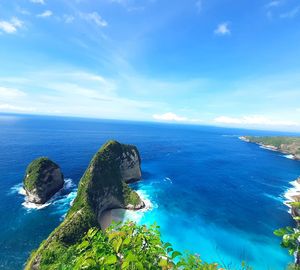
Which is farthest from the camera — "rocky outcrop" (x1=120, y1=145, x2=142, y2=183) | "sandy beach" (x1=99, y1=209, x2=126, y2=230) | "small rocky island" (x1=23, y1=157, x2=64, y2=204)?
"rocky outcrop" (x1=120, y1=145, x2=142, y2=183)

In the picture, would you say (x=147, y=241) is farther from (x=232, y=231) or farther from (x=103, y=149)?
(x=103, y=149)

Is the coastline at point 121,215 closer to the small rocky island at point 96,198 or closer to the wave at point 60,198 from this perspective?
the small rocky island at point 96,198

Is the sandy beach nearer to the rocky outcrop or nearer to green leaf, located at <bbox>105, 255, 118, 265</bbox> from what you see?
the rocky outcrop

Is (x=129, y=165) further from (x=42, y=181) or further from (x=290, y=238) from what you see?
(x=290, y=238)

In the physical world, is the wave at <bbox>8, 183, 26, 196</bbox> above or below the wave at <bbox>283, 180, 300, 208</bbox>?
below

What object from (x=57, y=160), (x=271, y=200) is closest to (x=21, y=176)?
(x=57, y=160)

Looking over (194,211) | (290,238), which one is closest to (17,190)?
(194,211)

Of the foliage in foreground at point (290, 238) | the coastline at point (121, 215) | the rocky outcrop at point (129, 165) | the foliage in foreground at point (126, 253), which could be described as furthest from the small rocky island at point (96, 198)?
the foliage in foreground at point (290, 238)

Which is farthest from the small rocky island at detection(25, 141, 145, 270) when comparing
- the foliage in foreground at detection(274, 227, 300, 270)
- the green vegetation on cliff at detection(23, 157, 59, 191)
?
the foliage in foreground at detection(274, 227, 300, 270)
